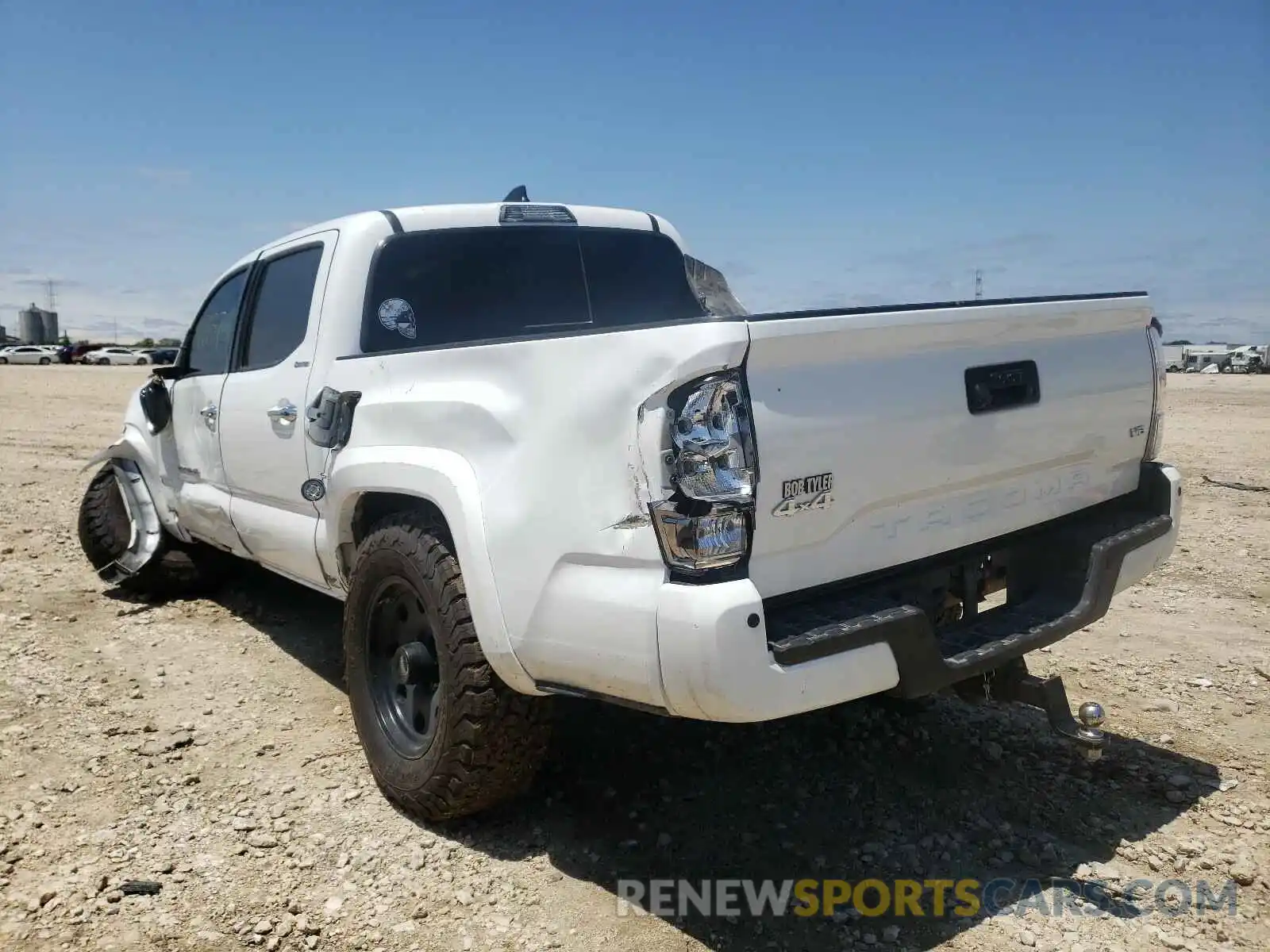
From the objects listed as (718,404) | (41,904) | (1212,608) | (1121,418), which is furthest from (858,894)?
(1212,608)

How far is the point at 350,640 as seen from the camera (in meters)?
3.26

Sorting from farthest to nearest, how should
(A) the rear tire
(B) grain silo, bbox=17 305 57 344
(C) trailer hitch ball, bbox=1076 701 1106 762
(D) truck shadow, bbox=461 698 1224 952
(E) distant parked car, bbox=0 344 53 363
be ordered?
1. (B) grain silo, bbox=17 305 57 344
2. (E) distant parked car, bbox=0 344 53 363
3. (A) the rear tire
4. (C) trailer hitch ball, bbox=1076 701 1106 762
5. (D) truck shadow, bbox=461 698 1224 952

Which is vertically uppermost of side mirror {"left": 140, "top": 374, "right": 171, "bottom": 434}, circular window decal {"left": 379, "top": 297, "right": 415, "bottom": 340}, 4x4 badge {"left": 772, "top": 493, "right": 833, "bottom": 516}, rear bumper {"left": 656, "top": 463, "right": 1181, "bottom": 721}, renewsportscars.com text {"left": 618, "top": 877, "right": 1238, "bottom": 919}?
→ circular window decal {"left": 379, "top": 297, "right": 415, "bottom": 340}

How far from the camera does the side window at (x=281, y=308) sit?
13.0 ft

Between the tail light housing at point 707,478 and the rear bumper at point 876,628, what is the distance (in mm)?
87

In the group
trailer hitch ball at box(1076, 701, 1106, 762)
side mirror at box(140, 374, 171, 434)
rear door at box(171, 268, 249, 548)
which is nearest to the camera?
trailer hitch ball at box(1076, 701, 1106, 762)

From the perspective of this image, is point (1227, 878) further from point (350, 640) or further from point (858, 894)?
point (350, 640)

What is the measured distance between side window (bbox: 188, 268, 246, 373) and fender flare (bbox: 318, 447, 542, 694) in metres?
1.97

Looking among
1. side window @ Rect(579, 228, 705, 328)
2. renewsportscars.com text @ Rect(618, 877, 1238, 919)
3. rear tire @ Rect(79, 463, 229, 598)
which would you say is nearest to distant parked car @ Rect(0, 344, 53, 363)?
rear tire @ Rect(79, 463, 229, 598)

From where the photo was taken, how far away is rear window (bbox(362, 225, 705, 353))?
12.2 ft

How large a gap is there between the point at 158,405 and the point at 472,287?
250 centimetres

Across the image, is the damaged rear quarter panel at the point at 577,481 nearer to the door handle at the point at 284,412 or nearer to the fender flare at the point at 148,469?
the door handle at the point at 284,412

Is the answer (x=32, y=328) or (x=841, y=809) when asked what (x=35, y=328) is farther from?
(x=841, y=809)

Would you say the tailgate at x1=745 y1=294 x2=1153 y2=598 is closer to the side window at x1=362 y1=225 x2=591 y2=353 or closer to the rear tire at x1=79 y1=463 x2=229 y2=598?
the side window at x1=362 y1=225 x2=591 y2=353
